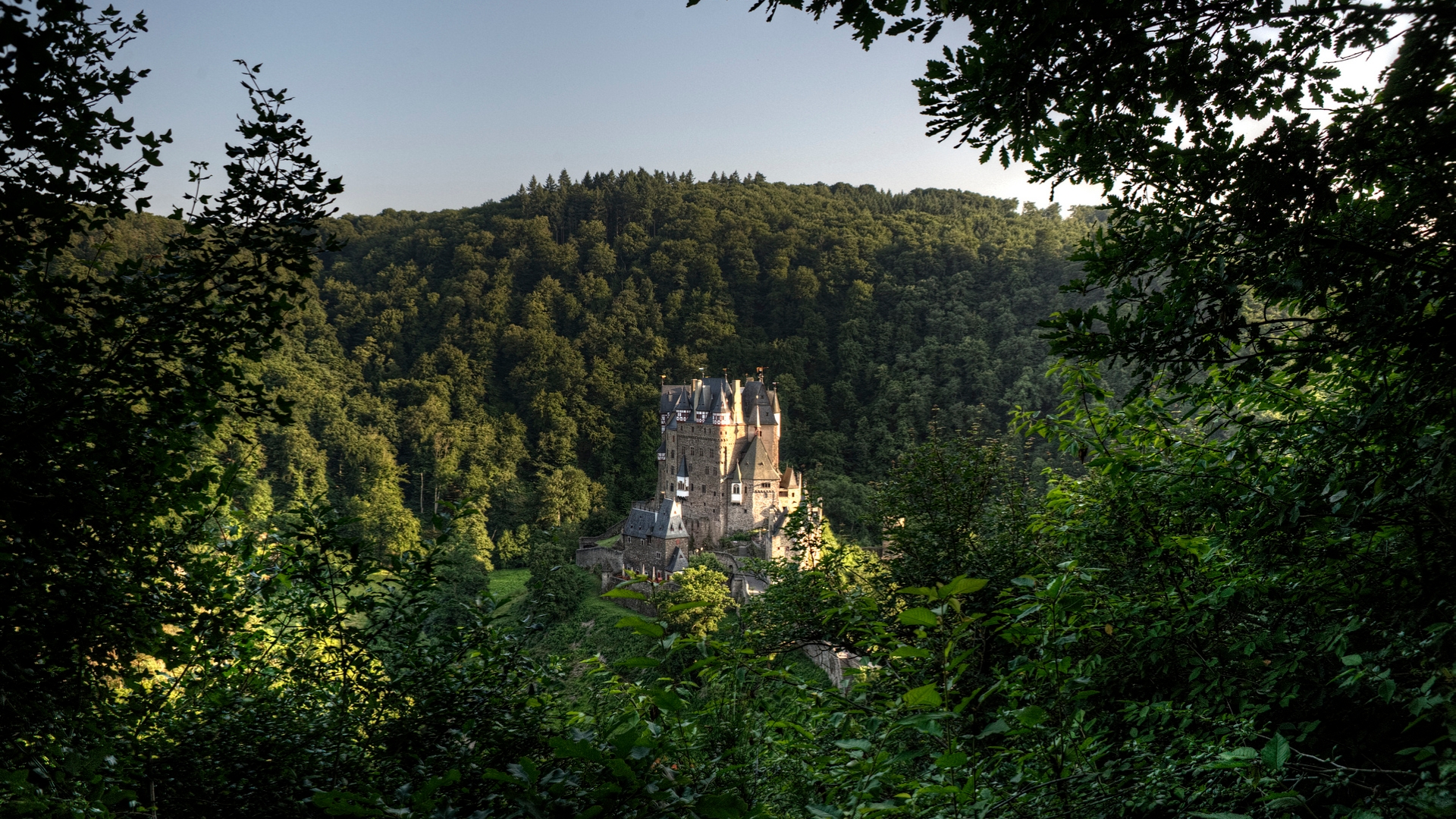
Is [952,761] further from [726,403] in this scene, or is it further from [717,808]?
[726,403]

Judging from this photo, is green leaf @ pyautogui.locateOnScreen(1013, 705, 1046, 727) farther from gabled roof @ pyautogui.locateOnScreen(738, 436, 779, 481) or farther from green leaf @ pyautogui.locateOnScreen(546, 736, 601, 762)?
gabled roof @ pyautogui.locateOnScreen(738, 436, 779, 481)

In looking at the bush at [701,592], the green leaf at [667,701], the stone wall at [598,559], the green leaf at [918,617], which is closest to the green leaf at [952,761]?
the green leaf at [918,617]

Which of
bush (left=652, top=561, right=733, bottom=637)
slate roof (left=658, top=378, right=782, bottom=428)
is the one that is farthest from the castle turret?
bush (left=652, top=561, right=733, bottom=637)

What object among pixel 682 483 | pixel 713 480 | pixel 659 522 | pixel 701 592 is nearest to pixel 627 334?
pixel 682 483

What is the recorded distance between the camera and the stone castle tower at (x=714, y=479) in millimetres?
40938

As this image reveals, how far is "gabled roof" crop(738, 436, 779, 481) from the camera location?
41.9 metres

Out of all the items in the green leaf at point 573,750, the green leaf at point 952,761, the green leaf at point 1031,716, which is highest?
the green leaf at point 573,750

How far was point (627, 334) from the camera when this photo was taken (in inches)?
2694

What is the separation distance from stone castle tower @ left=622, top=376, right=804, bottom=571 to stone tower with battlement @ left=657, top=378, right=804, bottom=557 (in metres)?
0.04

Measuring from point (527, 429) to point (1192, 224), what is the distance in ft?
201

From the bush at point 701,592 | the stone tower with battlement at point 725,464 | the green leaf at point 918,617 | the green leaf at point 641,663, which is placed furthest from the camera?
the stone tower with battlement at point 725,464

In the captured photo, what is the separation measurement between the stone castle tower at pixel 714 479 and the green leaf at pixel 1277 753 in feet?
124

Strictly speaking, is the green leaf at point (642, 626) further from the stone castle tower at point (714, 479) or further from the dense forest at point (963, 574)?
the stone castle tower at point (714, 479)

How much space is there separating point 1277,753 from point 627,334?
67581 millimetres
